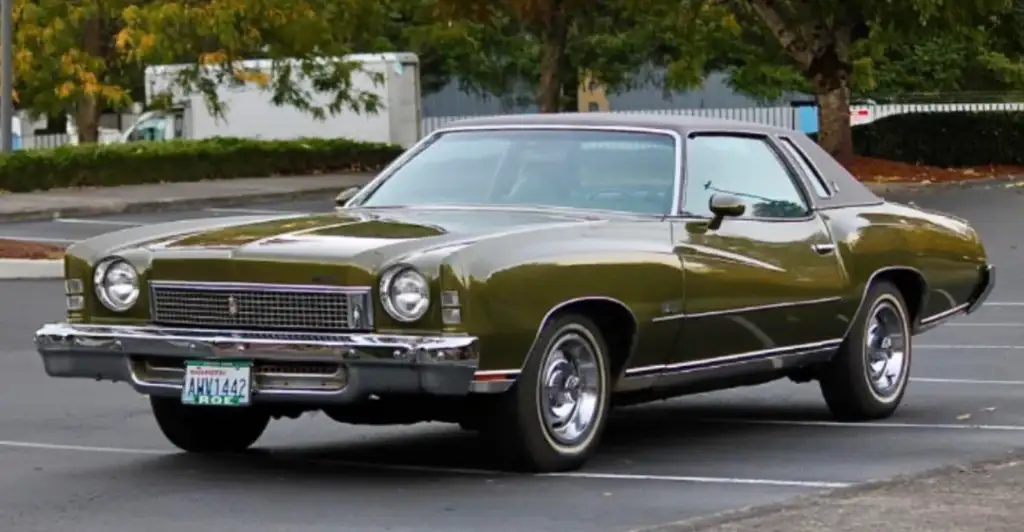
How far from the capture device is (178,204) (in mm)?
32438

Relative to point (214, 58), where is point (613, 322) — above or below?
below

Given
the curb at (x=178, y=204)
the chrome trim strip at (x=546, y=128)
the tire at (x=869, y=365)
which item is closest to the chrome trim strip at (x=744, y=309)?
the tire at (x=869, y=365)

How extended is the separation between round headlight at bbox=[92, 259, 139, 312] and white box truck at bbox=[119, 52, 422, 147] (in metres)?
34.4

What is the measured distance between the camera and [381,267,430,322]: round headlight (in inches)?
321

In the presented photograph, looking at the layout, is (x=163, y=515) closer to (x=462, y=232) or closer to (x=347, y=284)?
(x=347, y=284)

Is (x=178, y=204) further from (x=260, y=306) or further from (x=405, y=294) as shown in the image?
(x=405, y=294)

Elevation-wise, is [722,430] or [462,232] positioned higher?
[462,232]

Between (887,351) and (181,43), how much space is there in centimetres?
→ 3002

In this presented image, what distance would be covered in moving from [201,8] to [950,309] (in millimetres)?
30011

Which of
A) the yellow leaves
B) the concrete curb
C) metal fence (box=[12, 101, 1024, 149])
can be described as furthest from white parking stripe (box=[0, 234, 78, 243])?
metal fence (box=[12, 101, 1024, 149])

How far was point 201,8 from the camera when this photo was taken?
39906 mm

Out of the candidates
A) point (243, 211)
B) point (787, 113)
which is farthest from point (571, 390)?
point (787, 113)

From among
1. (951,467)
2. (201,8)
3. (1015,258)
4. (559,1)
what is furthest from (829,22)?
(951,467)

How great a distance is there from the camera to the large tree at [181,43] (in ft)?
130
